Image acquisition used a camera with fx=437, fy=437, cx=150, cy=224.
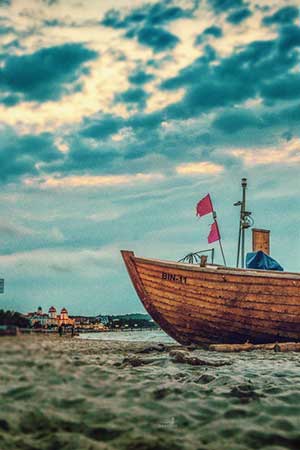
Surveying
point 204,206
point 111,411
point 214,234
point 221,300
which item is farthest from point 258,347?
point 111,411

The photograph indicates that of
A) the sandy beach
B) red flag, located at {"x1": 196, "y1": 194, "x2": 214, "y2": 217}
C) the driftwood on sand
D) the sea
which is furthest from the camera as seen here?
the sea

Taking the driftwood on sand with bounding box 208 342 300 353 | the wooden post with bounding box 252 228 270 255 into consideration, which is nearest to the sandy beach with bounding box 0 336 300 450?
the driftwood on sand with bounding box 208 342 300 353

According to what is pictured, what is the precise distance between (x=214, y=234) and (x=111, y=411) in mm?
12846

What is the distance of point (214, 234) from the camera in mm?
15836

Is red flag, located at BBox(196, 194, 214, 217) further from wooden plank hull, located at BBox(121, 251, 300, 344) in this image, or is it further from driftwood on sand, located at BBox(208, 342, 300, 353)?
driftwood on sand, located at BBox(208, 342, 300, 353)

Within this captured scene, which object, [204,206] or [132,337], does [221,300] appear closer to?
[204,206]

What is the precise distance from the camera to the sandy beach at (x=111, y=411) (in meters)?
2.20

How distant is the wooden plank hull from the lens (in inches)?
520

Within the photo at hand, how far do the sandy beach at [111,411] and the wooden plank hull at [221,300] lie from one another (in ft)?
27.7

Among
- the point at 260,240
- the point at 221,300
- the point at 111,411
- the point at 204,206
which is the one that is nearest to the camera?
the point at 111,411

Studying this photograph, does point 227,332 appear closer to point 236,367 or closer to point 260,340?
point 260,340

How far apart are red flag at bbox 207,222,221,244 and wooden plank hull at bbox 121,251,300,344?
6.34ft

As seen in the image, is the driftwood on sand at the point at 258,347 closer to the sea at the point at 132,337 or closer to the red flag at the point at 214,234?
the sea at the point at 132,337

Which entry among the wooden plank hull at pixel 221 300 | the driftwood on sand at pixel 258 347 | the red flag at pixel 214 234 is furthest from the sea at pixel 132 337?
the red flag at pixel 214 234
